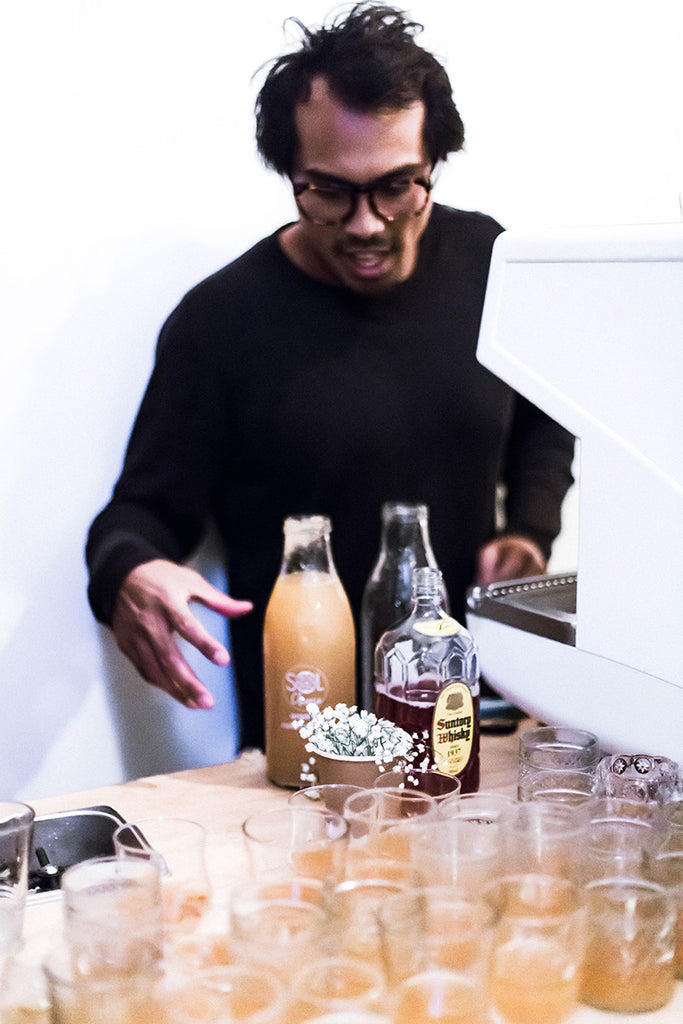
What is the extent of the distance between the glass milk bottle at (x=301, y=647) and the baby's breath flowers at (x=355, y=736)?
2.9 inches

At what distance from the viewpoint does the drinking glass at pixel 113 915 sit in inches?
25.5

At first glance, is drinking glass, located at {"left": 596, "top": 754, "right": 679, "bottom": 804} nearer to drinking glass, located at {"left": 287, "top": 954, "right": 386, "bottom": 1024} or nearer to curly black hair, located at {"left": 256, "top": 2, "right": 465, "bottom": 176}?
drinking glass, located at {"left": 287, "top": 954, "right": 386, "bottom": 1024}

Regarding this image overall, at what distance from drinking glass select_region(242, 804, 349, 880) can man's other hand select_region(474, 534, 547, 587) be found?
78cm

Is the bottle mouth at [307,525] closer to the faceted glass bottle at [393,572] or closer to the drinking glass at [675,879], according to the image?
the faceted glass bottle at [393,572]

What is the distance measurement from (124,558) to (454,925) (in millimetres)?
896

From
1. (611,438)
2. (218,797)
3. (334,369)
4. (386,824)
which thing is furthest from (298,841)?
(334,369)

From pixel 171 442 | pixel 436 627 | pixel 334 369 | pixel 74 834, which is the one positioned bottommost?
pixel 74 834

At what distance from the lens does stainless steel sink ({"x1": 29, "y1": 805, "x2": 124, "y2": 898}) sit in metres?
1.08

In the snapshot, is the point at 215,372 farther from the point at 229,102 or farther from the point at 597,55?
the point at 597,55

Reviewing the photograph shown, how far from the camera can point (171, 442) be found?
63.9 inches

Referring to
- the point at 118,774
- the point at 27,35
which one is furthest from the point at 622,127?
the point at 118,774

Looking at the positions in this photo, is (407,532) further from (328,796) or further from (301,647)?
(328,796)

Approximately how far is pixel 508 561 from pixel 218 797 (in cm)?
61

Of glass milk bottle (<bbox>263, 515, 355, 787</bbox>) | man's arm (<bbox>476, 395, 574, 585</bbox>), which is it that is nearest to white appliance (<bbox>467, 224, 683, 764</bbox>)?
glass milk bottle (<bbox>263, 515, 355, 787</bbox>)
